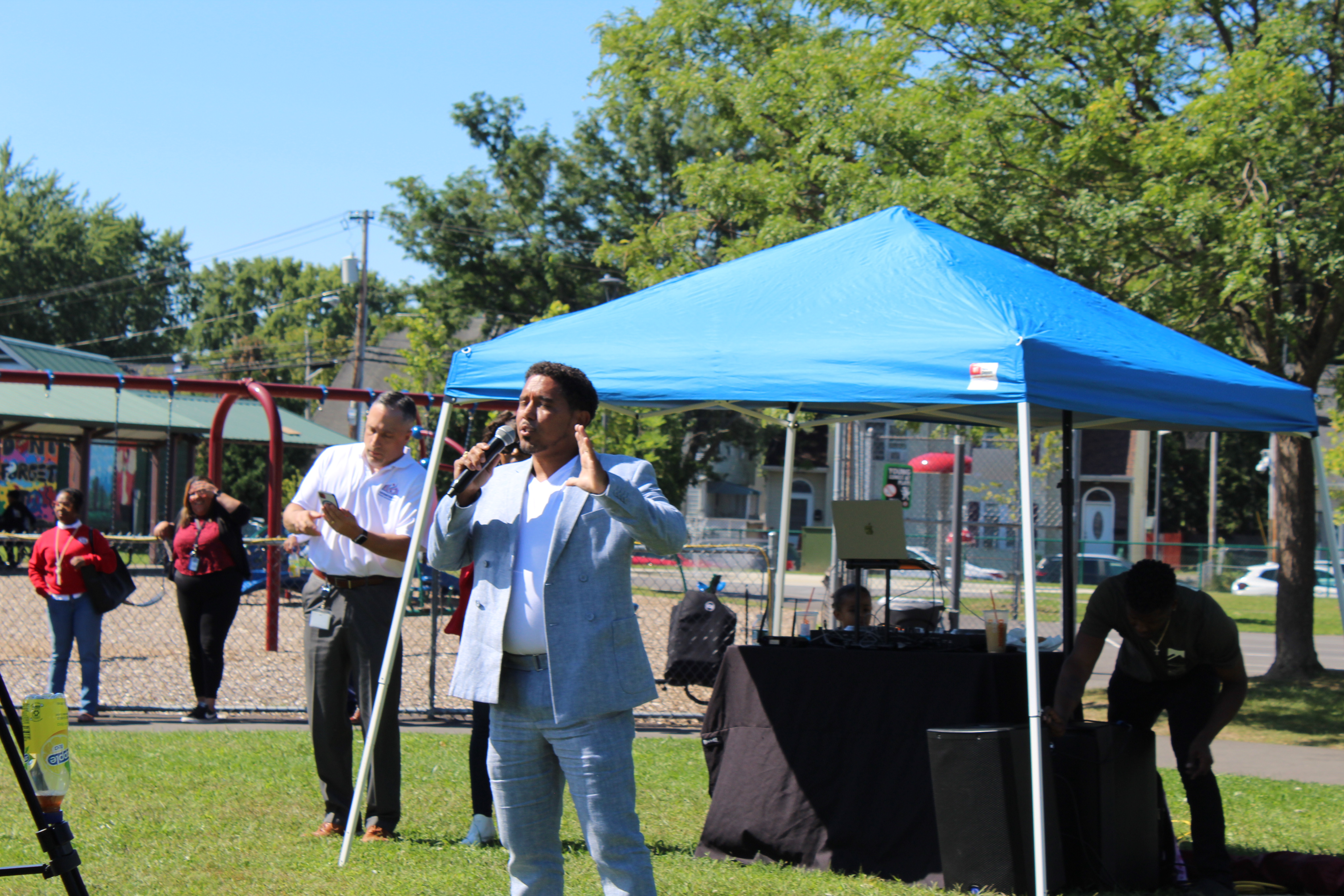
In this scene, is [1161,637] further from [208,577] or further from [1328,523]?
[208,577]

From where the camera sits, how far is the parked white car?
1224 inches

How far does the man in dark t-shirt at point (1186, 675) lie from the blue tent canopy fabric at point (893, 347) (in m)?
0.81

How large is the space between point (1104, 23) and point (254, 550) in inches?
569

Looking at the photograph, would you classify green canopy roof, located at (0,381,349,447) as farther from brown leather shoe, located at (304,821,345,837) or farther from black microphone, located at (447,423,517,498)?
black microphone, located at (447,423,517,498)

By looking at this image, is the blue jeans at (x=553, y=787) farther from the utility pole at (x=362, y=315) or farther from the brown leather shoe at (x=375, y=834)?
the utility pole at (x=362, y=315)

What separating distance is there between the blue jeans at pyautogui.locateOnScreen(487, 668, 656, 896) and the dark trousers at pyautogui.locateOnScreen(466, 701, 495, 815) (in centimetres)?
185

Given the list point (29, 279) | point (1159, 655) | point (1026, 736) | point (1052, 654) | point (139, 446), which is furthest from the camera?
point (29, 279)

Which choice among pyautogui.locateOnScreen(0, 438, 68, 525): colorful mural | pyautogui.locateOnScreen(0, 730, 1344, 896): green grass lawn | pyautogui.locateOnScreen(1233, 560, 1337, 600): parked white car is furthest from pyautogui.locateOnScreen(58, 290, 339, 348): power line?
pyautogui.locateOnScreen(0, 730, 1344, 896): green grass lawn

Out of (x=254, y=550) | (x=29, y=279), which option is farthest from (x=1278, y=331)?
(x=29, y=279)

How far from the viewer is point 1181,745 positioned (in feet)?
16.8

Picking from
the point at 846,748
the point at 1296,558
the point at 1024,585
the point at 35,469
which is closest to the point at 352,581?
the point at 846,748

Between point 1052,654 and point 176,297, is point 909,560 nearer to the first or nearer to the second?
point 1052,654

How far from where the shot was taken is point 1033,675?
14.3 feet

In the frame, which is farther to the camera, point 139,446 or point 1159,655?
point 139,446
